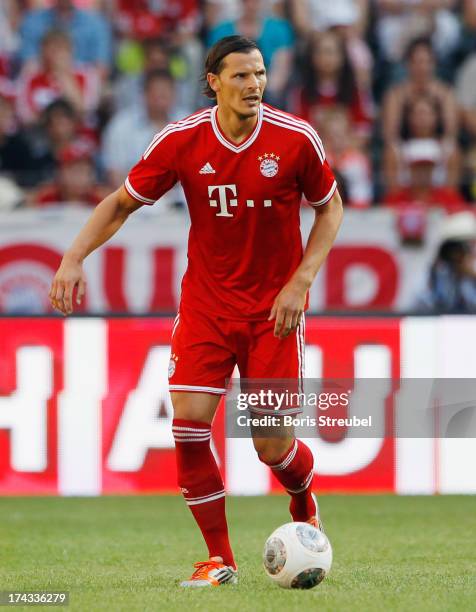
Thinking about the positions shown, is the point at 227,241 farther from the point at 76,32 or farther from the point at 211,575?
the point at 76,32

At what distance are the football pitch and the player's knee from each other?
0.53m

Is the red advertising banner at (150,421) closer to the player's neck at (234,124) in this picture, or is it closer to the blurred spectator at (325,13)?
the player's neck at (234,124)

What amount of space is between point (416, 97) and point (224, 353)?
7255mm

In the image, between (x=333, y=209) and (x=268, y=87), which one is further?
(x=268, y=87)

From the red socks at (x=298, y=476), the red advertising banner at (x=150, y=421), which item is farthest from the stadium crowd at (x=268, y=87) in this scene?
the red socks at (x=298, y=476)

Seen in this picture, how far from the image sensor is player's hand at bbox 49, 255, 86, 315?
5.71 metres

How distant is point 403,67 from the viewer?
13.6 meters

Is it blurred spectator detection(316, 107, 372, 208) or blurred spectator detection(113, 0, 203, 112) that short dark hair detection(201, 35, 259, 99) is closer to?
blurred spectator detection(316, 107, 372, 208)

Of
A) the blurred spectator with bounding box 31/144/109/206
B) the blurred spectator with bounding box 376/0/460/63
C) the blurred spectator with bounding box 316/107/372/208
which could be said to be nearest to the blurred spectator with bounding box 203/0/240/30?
the blurred spectator with bounding box 376/0/460/63

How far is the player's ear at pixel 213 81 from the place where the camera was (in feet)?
19.4

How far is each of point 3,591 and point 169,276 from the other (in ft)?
19.3

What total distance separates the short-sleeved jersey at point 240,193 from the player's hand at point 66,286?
1.51 ft

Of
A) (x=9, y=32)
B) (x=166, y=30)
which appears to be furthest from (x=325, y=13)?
(x=9, y=32)

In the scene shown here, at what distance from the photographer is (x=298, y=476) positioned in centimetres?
629
